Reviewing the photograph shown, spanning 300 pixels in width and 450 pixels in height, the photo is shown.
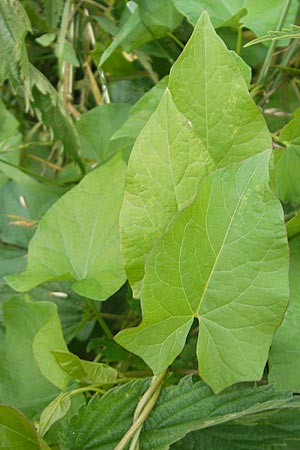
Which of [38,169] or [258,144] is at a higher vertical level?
[258,144]

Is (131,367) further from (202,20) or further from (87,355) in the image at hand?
(202,20)

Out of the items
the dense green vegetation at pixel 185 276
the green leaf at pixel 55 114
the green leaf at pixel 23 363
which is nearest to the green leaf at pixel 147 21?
the dense green vegetation at pixel 185 276

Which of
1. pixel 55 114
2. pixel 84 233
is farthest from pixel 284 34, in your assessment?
pixel 55 114

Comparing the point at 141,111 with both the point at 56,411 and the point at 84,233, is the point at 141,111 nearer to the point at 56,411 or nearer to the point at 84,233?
the point at 84,233

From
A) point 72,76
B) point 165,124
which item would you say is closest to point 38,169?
point 72,76

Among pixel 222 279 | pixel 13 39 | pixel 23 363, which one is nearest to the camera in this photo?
pixel 222 279

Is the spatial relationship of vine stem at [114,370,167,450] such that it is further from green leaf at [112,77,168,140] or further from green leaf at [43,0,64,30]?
green leaf at [43,0,64,30]

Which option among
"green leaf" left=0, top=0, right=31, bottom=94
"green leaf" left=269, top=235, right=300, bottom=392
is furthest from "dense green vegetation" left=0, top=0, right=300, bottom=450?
"green leaf" left=0, top=0, right=31, bottom=94
